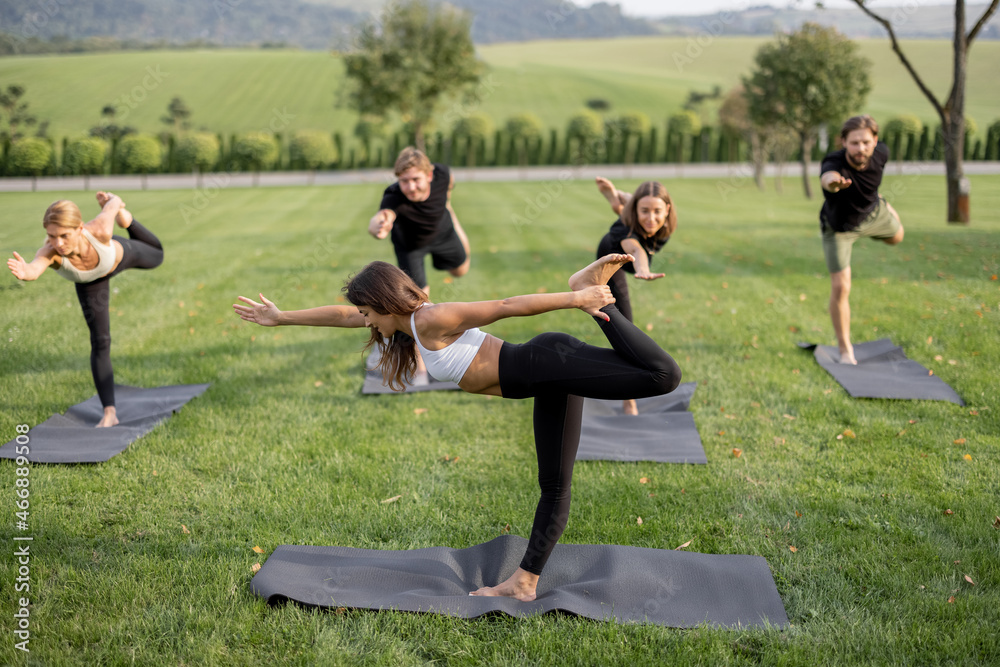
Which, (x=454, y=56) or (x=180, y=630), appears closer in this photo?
(x=180, y=630)

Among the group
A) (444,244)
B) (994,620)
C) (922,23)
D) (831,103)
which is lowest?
(994,620)

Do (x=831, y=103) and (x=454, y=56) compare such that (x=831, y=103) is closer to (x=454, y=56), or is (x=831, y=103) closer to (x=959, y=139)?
(x=959, y=139)

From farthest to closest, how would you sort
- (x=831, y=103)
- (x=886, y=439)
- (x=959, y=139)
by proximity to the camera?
1. (x=831, y=103)
2. (x=959, y=139)
3. (x=886, y=439)

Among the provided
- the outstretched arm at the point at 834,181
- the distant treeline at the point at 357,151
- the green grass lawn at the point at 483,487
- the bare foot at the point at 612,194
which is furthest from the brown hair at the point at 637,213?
the distant treeline at the point at 357,151

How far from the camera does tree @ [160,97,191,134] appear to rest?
5028 centimetres

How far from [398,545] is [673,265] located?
10.4m

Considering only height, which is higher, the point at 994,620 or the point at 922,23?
the point at 922,23

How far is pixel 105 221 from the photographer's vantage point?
19.5 feet

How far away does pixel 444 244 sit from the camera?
748cm

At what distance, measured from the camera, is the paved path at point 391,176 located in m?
35.8

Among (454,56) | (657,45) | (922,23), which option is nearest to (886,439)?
(454,56)

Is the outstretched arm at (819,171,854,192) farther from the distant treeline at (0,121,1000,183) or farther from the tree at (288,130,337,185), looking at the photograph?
the tree at (288,130,337,185)

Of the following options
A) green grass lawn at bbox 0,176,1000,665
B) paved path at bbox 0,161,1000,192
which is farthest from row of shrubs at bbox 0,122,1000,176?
green grass lawn at bbox 0,176,1000,665

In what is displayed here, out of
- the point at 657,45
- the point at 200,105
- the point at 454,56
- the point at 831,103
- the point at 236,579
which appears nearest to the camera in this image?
the point at 236,579
